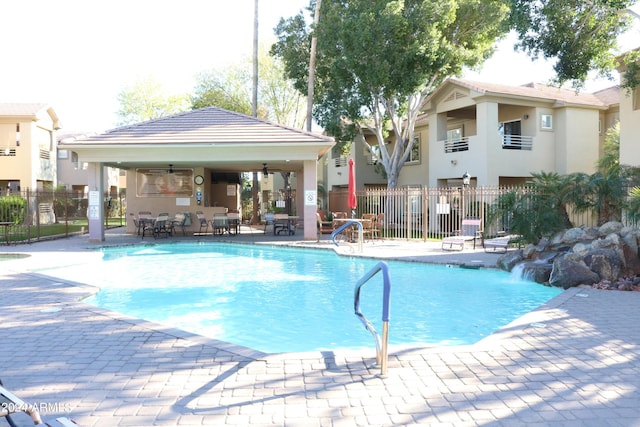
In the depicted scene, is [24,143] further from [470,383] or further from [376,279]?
[470,383]

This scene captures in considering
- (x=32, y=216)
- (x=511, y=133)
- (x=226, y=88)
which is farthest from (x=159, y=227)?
(x=226, y=88)

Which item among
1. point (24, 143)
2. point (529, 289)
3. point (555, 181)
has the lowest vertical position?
point (529, 289)

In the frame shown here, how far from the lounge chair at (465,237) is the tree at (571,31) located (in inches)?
213

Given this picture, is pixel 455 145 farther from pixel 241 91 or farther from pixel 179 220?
pixel 241 91

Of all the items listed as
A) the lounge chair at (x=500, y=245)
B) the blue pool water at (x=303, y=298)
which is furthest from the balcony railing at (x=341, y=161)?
the blue pool water at (x=303, y=298)

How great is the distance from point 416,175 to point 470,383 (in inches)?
958

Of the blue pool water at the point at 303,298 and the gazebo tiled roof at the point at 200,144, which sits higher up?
the gazebo tiled roof at the point at 200,144

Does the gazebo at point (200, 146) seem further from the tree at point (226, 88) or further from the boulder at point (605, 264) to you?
the tree at point (226, 88)

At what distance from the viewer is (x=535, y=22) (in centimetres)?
1445

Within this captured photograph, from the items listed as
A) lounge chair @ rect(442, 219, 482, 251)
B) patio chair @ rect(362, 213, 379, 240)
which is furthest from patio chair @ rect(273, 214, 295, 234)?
lounge chair @ rect(442, 219, 482, 251)

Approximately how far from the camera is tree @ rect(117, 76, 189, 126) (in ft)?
136

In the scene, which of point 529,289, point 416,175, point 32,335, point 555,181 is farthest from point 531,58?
point 32,335

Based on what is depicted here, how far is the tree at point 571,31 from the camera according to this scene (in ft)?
45.9

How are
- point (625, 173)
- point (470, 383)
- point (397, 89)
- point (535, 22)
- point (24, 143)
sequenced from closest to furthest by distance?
point (470, 383) < point (625, 173) < point (535, 22) < point (397, 89) < point (24, 143)
